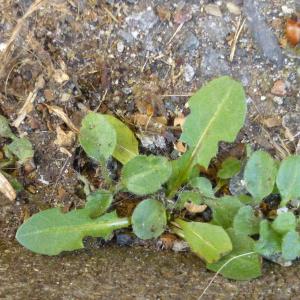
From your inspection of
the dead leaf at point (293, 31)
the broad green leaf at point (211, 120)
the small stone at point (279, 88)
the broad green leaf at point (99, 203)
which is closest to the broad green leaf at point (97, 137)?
the broad green leaf at point (99, 203)

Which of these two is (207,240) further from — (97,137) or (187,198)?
(97,137)

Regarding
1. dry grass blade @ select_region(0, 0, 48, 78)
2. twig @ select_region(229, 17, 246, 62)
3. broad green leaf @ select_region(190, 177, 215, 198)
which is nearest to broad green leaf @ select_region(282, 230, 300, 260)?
broad green leaf @ select_region(190, 177, 215, 198)

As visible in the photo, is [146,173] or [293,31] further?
[293,31]

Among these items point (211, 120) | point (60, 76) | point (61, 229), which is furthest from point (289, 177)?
point (60, 76)

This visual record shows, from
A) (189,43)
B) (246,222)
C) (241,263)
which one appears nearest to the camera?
(241,263)

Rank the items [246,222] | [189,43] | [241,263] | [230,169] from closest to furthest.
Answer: [241,263] < [246,222] < [230,169] < [189,43]

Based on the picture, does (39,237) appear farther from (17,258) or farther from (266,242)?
(266,242)

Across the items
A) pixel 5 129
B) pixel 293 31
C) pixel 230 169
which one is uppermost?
pixel 293 31

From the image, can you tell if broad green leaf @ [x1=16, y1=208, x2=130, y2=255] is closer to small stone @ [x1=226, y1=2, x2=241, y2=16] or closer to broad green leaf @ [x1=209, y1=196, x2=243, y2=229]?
broad green leaf @ [x1=209, y1=196, x2=243, y2=229]
